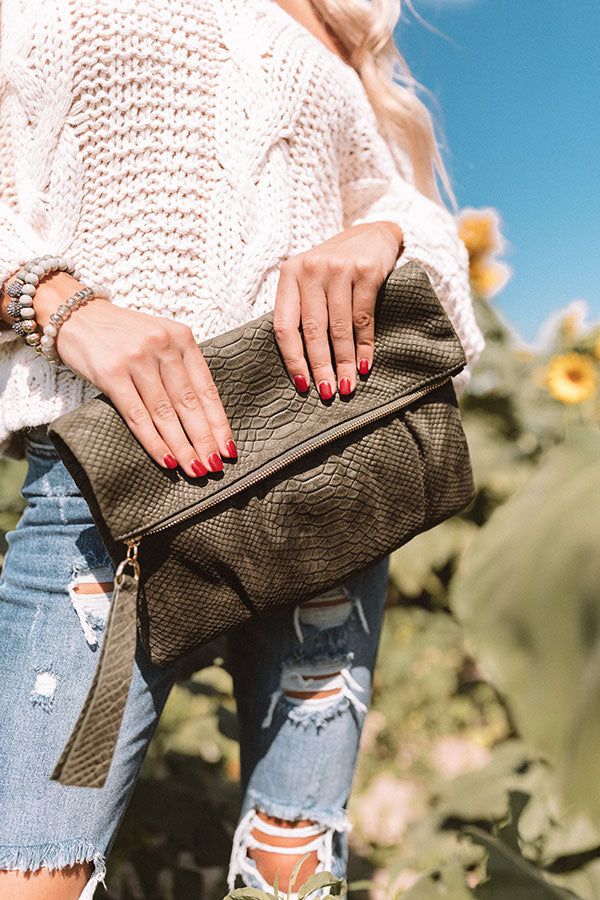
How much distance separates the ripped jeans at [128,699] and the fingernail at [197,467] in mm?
176

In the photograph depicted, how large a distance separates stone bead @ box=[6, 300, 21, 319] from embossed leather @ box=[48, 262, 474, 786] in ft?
0.49

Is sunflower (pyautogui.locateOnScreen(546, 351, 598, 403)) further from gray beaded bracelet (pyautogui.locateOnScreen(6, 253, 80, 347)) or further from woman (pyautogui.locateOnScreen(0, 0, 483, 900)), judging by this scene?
gray beaded bracelet (pyautogui.locateOnScreen(6, 253, 80, 347))

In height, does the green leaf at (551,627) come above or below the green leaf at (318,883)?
above

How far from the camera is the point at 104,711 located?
720mm

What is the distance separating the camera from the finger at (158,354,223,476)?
0.80m

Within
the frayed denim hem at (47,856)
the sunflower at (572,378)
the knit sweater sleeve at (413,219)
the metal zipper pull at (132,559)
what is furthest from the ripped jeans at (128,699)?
the sunflower at (572,378)

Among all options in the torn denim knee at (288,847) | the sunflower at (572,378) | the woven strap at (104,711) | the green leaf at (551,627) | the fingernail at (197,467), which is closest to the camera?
the green leaf at (551,627)

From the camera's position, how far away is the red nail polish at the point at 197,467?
0.81m

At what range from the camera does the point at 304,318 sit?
2.85 feet

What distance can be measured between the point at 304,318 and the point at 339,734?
0.59 m

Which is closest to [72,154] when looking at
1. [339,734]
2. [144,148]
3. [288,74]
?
[144,148]

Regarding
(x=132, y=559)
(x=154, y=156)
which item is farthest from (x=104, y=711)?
(x=154, y=156)

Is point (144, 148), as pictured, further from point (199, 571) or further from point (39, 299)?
point (199, 571)

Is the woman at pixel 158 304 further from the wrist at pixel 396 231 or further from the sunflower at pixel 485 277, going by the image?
the sunflower at pixel 485 277
